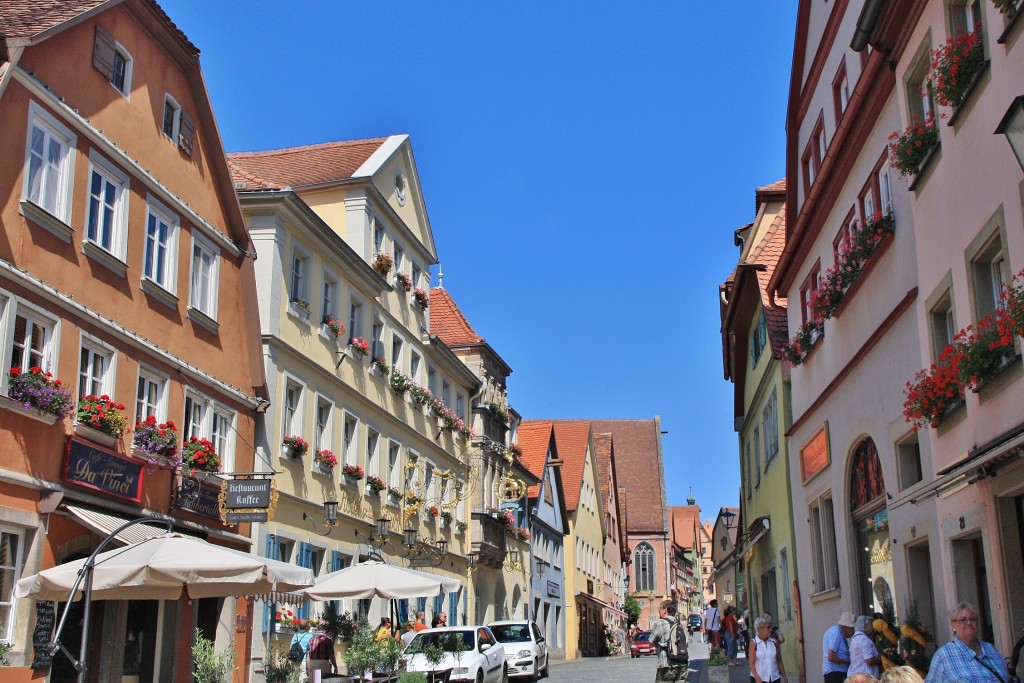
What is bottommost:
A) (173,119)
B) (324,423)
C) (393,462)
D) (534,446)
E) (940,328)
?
(940,328)

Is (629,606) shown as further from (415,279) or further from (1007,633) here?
(1007,633)

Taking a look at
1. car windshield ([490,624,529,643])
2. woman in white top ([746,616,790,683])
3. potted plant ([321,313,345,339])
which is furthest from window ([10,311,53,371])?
car windshield ([490,624,529,643])

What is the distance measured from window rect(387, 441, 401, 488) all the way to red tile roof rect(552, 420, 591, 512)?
1100 inches

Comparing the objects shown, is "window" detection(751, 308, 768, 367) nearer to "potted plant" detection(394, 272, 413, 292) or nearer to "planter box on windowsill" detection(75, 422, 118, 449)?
"potted plant" detection(394, 272, 413, 292)

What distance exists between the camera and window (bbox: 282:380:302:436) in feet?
74.6

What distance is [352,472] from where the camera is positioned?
2539 cm

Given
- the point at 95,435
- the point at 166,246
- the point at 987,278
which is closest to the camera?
the point at 987,278

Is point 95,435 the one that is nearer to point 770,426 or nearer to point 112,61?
point 112,61

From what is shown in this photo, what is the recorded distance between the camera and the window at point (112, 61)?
16.2 m

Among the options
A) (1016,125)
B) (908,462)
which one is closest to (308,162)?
(908,462)

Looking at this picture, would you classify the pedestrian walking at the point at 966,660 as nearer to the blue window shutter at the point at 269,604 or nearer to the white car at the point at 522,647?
the blue window shutter at the point at 269,604

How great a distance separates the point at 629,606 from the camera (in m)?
78.9

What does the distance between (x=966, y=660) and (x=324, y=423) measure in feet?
60.9

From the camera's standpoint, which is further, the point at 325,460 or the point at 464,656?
the point at 325,460
